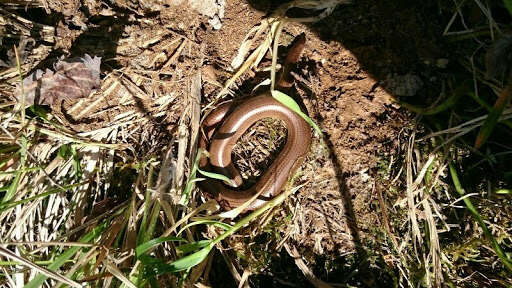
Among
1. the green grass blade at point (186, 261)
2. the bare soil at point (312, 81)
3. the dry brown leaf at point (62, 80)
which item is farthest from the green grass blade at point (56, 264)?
the dry brown leaf at point (62, 80)

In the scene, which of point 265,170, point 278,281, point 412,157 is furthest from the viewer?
point 265,170

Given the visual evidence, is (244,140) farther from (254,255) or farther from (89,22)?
(89,22)

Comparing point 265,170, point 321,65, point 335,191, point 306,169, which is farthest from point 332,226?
point 321,65

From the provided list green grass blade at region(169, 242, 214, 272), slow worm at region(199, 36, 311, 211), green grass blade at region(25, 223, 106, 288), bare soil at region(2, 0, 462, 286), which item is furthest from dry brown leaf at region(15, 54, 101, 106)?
green grass blade at region(169, 242, 214, 272)

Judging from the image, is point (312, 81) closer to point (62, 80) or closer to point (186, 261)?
point (186, 261)

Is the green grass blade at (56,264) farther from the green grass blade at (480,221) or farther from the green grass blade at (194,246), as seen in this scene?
the green grass blade at (480,221)

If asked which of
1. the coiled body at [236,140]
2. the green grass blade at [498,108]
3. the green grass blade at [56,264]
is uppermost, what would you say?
the green grass blade at [498,108]

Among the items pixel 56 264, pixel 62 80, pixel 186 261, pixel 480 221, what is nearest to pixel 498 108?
pixel 480 221
